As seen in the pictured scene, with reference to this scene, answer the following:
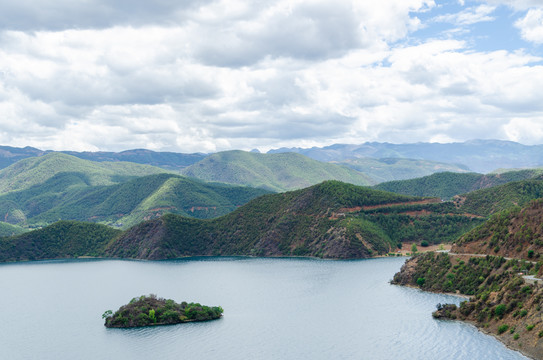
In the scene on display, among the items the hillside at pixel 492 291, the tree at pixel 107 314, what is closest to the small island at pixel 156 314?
the tree at pixel 107 314

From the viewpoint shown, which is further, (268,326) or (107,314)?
(107,314)

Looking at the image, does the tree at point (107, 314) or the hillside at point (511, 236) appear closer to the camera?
the hillside at point (511, 236)

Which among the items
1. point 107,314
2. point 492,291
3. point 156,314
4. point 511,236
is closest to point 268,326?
point 156,314

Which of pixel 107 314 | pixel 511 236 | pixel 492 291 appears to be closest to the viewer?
pixel 492 291

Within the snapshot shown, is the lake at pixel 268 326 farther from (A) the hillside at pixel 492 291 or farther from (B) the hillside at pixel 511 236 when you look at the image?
(B) the hillside at pixel 511 236

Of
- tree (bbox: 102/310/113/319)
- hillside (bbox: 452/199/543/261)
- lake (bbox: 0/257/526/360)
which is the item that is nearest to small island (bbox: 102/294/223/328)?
tree (bbox: 102/310/113/319)

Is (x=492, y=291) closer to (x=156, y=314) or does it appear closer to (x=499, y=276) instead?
(x=499, y=276)
